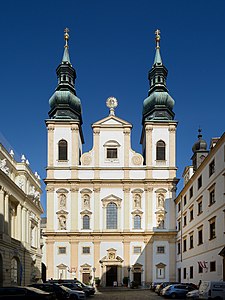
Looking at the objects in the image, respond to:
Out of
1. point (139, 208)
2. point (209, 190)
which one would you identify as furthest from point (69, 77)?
point (209, 190)

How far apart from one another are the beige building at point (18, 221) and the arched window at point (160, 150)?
1756 centimetres

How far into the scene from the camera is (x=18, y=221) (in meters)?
48.7

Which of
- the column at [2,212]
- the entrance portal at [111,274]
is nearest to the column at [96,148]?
the entrance portal at [111,274]

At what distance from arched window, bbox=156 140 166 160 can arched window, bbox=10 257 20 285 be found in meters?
27.1

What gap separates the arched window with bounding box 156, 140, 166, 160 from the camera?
67.5 m

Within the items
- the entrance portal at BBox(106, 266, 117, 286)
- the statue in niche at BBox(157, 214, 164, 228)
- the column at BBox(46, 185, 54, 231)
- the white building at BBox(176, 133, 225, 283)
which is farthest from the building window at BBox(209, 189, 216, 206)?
the column at BBox(46, 185, 54, 231)

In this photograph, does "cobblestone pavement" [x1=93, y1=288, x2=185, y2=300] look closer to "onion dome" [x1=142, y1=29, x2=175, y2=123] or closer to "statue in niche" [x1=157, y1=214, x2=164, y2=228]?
"statue in niche" [x1=157, y1=214, x2=164, y2=228]

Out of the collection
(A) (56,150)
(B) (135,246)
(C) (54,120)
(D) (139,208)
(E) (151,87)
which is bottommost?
(B) (135,246)

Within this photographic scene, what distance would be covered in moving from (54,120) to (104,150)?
27.1ft

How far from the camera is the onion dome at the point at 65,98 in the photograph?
2739 inches

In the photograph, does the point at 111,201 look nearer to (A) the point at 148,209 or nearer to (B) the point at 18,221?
(A) the point at 148,209

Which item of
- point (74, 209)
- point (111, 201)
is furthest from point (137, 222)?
point (74, 209)

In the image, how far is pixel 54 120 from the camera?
223ft

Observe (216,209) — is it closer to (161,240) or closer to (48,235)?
(161,240)
